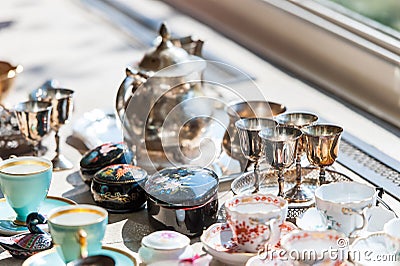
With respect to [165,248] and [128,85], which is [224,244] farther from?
[128,85]

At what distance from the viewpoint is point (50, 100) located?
54.2 inches

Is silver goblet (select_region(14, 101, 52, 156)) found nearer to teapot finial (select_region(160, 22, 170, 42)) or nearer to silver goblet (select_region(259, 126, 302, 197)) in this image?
teapot finial (select_region(160, 22, 170, 42))

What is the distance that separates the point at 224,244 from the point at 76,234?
7.9 inches

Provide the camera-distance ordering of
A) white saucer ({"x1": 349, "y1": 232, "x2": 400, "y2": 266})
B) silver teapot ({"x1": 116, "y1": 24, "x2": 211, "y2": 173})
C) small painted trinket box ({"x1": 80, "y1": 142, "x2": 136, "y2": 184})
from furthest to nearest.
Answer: silver teapot ({"x1": 116, "y1": 24, "x2": 211, "y2": 173}) < small painted trinket box ({"x1": 80, "y1": 142, "x2": 136, "y2": 184}) < white saucer ({"x1": 349, "y1": 232, "x2": 400, "y2": 266})

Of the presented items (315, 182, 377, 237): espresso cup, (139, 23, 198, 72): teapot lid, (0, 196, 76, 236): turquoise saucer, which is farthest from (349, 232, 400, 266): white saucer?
(139, 23, 198, 72): teapot lid

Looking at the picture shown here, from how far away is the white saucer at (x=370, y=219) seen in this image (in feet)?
3.40

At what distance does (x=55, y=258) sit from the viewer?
3.30 ft

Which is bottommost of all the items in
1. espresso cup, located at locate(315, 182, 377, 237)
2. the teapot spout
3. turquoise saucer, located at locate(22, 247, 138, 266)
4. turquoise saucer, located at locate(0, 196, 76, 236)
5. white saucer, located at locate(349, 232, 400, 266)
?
turquoise saucer, located at locate(0, 196, 76, 236)

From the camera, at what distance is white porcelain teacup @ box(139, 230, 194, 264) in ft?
3.08

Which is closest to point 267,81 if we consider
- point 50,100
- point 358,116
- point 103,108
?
point 358,116

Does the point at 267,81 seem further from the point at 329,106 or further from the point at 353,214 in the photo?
the point at 353,214

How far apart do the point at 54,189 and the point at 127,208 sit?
0.16m

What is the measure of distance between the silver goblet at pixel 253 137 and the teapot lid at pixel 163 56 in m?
0.29

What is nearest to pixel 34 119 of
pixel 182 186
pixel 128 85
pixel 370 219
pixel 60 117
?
pixel 60 117
